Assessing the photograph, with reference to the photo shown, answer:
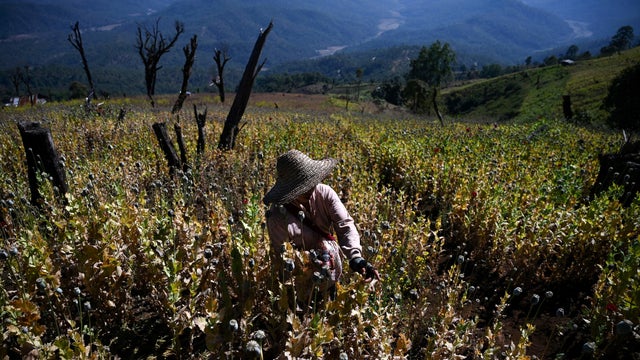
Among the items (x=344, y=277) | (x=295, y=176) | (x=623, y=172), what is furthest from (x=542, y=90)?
(x=295, y=176)

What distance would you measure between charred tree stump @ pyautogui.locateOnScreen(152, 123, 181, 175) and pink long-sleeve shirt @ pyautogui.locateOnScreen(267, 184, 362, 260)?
153 inches

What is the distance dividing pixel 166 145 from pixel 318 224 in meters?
4.31

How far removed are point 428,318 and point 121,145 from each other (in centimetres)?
658

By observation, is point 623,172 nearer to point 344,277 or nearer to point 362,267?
point 344,277

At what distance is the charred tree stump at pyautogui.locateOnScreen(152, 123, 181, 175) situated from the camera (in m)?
6.32

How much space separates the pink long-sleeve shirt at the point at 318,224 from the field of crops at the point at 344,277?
17cm

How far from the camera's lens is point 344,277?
3273mm

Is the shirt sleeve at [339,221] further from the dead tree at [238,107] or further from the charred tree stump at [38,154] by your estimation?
the dead tree at [238,107]

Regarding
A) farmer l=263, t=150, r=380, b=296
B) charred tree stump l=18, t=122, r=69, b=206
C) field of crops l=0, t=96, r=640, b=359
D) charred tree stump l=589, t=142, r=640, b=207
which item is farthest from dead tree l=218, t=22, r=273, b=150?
charred tree stump l=589, t=142, r=640, b=207

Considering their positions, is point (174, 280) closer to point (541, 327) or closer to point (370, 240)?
point (370, 240)

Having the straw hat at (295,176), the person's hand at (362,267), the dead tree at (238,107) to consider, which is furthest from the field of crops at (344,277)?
the dead tree at (238,107)

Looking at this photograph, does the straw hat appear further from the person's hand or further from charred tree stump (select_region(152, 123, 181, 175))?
charred tree stump (select_region(152, 123, 181, 175))

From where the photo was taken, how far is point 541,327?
12.1 feet

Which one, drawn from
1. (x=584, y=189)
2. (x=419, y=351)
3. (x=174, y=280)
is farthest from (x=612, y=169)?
(x=174, y=280)
